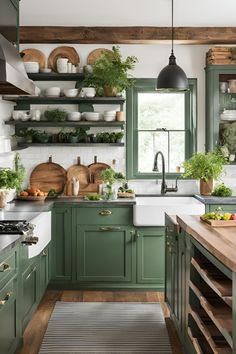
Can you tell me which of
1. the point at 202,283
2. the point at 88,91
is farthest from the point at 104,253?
the point at 202,283

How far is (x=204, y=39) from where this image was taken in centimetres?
746

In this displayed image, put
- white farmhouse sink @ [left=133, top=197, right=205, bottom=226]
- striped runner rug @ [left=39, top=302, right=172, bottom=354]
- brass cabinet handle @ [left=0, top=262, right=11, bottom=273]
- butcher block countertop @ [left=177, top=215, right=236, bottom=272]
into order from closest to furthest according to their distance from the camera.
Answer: butcher block countertop @ [left=177, top=215, right=236, bottom=272], brass cabinet handle @ [left=0, top=262, right=11, bottom=273], striped runner rug @ [left=39, top=302, right=172, bottom=354], white farmhouse sink @ [left=133, top=197, right=205, bottom=226]

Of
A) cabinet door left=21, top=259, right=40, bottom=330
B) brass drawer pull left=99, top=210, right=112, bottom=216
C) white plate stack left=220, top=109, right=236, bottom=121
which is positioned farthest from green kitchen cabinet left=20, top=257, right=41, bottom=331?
white plate stack left=220, top=109, right=236, bottom=121

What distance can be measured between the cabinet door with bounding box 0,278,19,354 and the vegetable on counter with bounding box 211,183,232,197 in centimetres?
338

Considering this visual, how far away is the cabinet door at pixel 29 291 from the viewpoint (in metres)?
→ 5.06

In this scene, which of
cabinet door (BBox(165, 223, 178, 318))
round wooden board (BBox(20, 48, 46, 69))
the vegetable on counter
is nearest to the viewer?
cabinet door (BBox(165, 223, 178, 318))

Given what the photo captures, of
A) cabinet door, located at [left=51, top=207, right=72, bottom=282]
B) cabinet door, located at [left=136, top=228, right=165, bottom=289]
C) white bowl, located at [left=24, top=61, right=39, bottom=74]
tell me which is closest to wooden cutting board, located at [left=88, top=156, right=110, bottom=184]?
cabinet door, located at [left=51, top=207, right=72, bottom=282]

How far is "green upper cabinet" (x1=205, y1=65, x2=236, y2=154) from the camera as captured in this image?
299 inches

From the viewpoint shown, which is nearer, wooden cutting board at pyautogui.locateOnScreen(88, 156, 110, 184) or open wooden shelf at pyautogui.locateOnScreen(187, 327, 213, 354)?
open wooden shelf at pyautogui.locateOnScreen(187, 327, 213, 354)

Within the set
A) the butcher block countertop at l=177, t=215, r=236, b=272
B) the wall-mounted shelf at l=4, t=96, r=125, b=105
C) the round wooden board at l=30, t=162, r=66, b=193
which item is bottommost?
the butcher block countertop at l=177, t=215, r=236, b=272

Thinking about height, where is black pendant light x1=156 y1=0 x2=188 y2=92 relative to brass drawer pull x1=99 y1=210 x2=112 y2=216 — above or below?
above

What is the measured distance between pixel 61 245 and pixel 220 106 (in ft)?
8.17

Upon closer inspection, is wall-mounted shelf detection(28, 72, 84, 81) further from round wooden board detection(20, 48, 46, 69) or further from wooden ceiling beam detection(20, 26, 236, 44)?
wooden ceiling beam detection(20, 26, 236, 44)

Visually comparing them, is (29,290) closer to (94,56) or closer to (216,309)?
(216,309)
